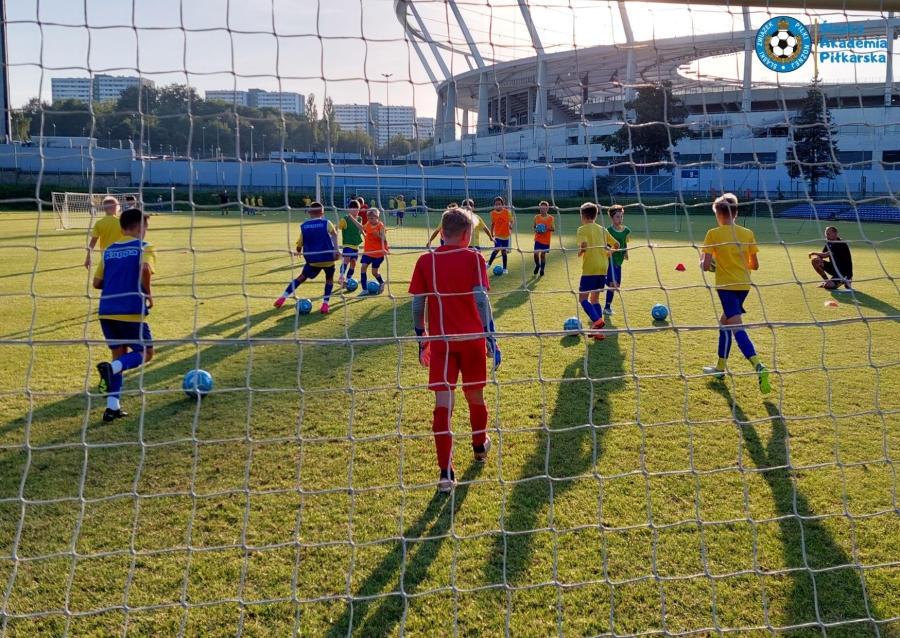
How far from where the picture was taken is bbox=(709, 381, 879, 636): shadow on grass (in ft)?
9.21

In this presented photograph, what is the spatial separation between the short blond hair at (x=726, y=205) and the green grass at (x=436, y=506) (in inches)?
36.6

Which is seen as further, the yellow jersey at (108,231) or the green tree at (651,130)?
the yellow jersey at (108,231)

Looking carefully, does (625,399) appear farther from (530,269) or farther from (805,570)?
(530,269)

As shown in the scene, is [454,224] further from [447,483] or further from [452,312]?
[447,483]

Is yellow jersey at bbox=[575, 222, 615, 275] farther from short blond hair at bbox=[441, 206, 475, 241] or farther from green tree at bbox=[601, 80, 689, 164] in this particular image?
short blond hair at bbox=[441, 206, 475, 241]

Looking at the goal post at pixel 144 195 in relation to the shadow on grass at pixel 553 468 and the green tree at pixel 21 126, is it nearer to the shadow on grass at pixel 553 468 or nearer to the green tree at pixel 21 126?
the green tree at pixel 21 126

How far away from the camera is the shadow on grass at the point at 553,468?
3232 millimetres

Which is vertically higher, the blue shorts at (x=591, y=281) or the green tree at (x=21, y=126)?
the green tree at (x=21, y=126)

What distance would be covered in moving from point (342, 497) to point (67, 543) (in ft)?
4.55

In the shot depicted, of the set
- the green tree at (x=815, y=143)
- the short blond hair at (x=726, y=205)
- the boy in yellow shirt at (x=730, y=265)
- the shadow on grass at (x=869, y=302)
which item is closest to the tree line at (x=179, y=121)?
the short blond hair at (x=726, y=205)

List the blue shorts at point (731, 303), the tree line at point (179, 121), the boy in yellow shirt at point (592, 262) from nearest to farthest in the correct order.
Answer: the tree line at point (179, 121)
the blue shorts at point (731, 303)
the boy in yellow shirt at point (592, 262)

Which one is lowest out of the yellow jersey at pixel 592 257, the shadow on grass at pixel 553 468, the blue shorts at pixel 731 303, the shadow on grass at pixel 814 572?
the shadow on grass at pixel 814 572

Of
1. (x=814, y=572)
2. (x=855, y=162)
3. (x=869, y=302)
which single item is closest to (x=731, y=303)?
(x=855, y=162)

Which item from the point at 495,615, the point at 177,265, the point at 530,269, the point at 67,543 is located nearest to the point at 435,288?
the point at 495,615
